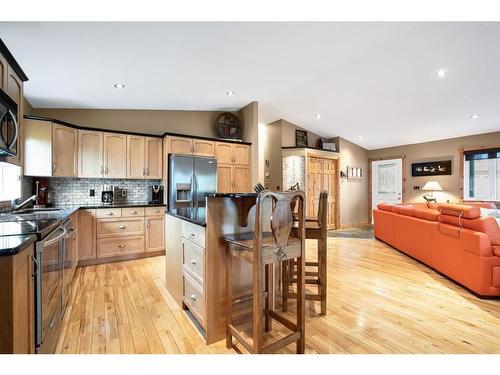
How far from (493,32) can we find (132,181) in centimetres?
535

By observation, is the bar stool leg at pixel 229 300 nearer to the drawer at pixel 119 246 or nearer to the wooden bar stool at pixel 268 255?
the wooden bar stool at pixel 268 255

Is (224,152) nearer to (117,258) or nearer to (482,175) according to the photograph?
(117,258)

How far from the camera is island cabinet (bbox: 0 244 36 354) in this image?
3.61 feet

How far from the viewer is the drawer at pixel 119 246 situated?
12.5ft

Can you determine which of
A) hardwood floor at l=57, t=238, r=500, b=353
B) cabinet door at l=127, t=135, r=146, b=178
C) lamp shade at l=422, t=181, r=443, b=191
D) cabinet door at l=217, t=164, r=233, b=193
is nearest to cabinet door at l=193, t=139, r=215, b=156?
cabinet door at l=217, t=164, r=233, b=193

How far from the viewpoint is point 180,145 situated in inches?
176

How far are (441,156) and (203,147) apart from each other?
5.85 meters

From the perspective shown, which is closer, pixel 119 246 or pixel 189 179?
pixel 119 246

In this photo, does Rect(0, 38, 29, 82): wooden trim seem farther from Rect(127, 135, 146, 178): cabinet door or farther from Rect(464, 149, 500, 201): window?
Rect(464, 149, 500, 201): window

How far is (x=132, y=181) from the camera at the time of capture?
4594 millimetres

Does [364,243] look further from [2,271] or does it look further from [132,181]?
[2,271]

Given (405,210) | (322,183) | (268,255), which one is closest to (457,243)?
(405,210)

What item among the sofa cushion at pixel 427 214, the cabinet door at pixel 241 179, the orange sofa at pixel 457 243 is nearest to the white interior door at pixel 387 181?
the orange sofa at pixel 457 243
